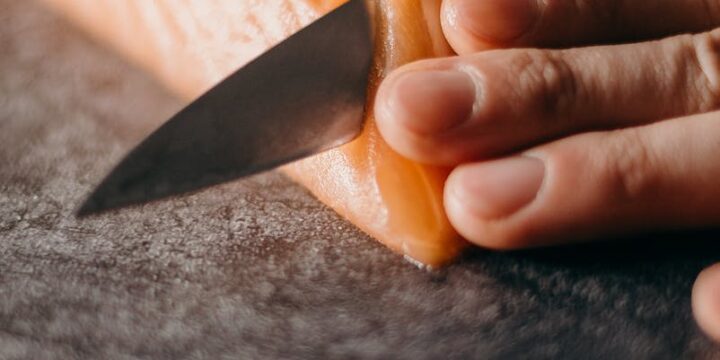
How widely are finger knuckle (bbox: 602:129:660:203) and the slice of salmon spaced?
0.44ft

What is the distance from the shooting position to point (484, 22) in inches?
33.3

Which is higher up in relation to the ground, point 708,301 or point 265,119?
point 265,119

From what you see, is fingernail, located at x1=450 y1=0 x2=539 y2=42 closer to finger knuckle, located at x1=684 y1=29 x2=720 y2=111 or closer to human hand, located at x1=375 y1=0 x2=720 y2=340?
human hand, located at x1=375 y1=0 x2=720 y2=340

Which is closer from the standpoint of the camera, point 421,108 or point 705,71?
point 421,108

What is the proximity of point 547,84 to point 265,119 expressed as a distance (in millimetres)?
237

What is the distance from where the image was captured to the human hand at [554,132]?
2.56 feet

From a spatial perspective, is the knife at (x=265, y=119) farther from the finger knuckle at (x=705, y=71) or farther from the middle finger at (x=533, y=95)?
the finger knuckle at (x=705, y=71)

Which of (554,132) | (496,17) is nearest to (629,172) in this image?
(554,132)

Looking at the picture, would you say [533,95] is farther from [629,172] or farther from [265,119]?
[265,119]

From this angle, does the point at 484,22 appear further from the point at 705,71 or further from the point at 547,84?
the point at 705,71

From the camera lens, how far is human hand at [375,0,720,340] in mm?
780

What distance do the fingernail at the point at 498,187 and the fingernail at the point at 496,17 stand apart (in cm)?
13

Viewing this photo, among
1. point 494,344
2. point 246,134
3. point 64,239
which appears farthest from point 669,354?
point 64,239

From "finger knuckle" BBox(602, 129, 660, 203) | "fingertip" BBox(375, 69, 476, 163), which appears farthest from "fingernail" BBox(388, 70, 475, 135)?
"finger knuckle" BBox(602, 129, 660, 203)
